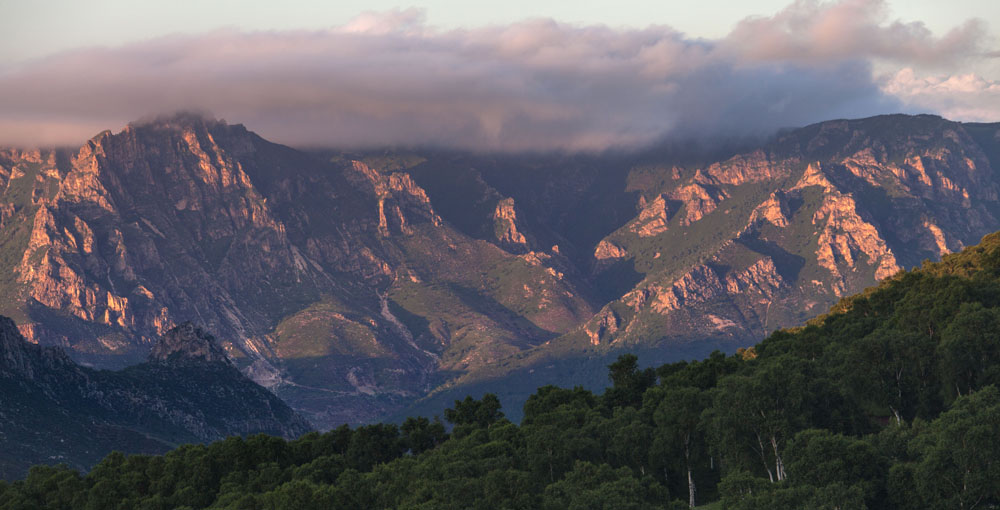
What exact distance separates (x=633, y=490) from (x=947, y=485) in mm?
43335

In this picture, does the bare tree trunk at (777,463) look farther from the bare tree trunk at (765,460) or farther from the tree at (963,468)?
the tree at (963,468)

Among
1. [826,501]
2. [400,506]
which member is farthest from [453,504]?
[826,501]

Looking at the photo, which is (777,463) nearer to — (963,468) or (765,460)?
(765,460)

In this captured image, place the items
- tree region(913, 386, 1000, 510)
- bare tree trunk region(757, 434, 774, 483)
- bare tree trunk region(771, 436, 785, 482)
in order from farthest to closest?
bare tree trunk region(757, 434, 774, 483) → bare tree trunk region(771, 436, 785, 482) → tree region(913, 386, 1000, 510)

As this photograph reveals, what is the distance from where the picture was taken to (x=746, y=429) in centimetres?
19988

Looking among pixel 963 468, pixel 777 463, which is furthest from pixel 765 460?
pixel 963 468

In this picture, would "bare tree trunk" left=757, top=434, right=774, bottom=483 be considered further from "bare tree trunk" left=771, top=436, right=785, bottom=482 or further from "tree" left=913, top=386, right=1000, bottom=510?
"tree" left=913, top=386, right=1000, bottom=510

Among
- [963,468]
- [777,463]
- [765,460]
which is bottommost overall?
[777,463]

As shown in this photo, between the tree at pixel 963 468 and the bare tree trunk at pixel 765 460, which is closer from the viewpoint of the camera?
the tree at pixel 963 468

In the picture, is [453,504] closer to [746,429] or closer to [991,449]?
[746,429]

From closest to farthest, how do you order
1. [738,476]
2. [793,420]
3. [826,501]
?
[826,501] → [738,476] → [793,420]

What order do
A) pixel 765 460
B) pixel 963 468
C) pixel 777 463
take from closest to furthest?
pixel 963 468 → pixel 777 463 → pixel 765 460

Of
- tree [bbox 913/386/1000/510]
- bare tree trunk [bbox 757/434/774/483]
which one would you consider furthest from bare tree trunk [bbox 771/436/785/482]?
tree [bbox 913/386/1000/510]

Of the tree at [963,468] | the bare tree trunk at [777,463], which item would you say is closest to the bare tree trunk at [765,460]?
the bare tree trunk at [777,463]
